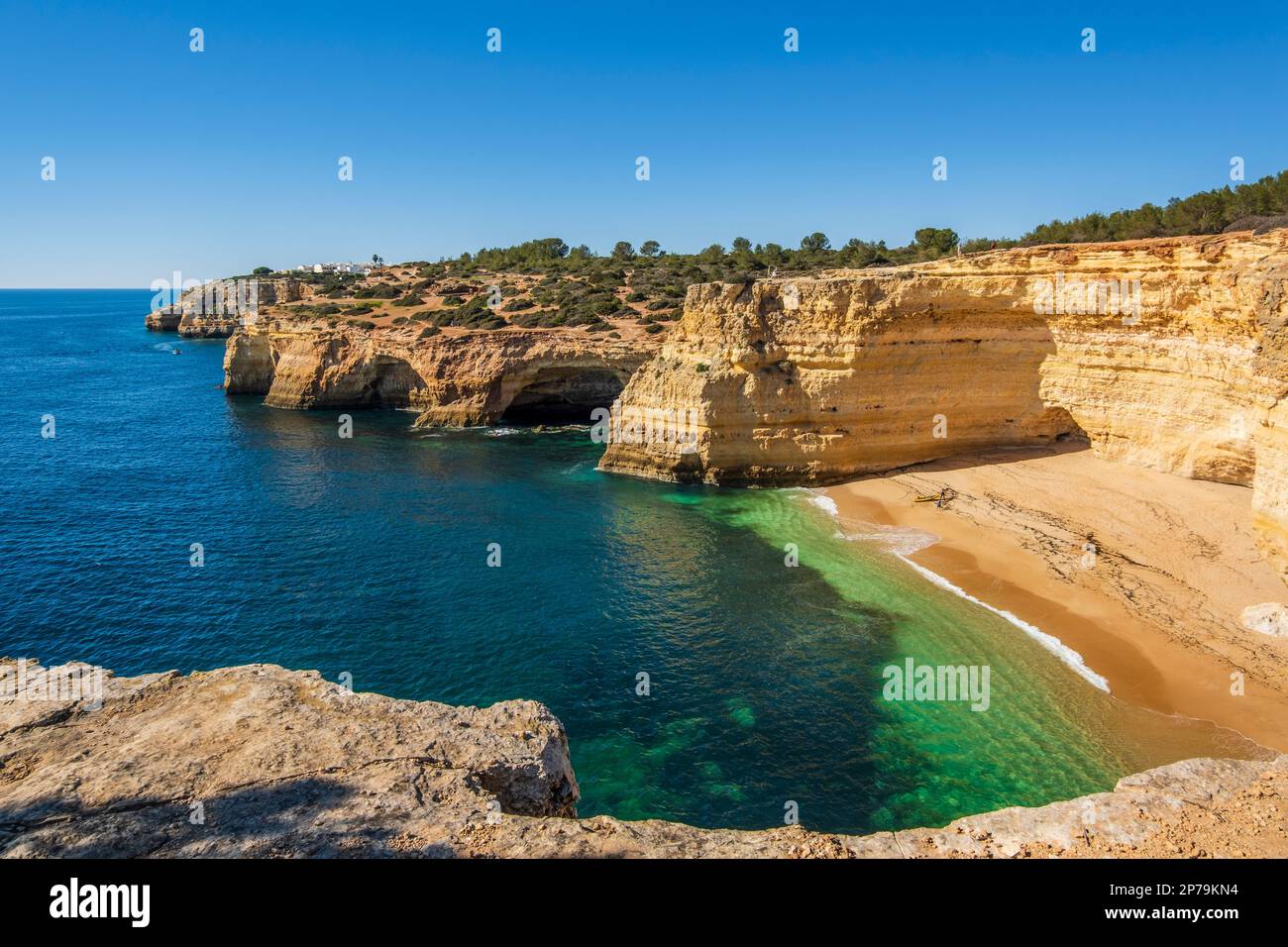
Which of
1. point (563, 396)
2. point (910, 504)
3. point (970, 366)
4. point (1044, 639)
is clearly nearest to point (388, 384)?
point (563, 396)

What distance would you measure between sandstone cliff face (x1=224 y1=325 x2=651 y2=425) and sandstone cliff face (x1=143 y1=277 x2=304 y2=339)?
125ft

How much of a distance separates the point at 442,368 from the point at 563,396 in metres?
8.38

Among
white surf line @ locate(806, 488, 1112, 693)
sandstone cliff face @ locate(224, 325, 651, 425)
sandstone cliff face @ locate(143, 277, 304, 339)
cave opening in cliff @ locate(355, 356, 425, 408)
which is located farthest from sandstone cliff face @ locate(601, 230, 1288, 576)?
sandstone cliff face @ locate(143, 277, 304, 339)

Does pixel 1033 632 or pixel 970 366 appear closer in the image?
pixel 1033 632

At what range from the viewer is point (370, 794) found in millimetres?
7242

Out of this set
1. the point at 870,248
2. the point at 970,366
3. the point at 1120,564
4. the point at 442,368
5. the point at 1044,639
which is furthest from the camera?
the point at 870,248

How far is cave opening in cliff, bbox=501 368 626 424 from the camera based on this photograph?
47.7m

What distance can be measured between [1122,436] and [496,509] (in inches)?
1000

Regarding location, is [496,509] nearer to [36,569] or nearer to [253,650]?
[253,650]

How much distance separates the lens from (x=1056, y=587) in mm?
21078

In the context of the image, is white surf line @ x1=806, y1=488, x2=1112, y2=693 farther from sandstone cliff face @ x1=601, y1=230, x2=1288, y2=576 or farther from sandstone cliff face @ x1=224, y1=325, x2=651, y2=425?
sandstone cliff face @ x1=224, y1=325, x2=651, y2=425

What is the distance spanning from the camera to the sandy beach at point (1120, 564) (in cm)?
1633

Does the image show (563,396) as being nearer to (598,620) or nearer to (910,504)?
(910,504)

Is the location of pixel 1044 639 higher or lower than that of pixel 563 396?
lower
